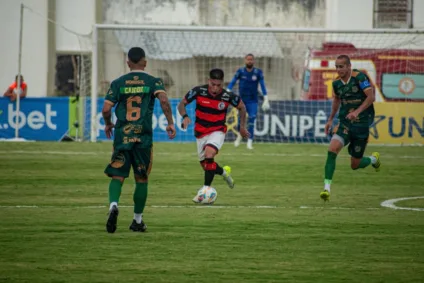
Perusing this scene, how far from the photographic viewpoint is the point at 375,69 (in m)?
35.1

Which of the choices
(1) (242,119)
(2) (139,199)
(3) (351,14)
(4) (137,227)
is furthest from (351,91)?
(3) (351,14)

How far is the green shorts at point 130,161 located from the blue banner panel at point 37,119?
1960cm

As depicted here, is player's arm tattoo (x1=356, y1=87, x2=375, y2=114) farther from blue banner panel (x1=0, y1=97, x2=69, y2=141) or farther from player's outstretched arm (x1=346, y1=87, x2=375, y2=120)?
blue banner panel (x1=0, y1=97, x2=69, y2=141)

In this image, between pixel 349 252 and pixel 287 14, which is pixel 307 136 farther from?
pixel 349 252

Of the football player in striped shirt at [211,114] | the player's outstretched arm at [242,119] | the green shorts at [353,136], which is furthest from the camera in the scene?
the green shorts at [353,136]

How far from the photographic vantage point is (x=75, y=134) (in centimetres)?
3062

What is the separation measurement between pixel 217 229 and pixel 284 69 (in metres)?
28.3

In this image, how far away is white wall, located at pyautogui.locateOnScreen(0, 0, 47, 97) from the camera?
43.4m

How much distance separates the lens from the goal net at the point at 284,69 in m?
30.8

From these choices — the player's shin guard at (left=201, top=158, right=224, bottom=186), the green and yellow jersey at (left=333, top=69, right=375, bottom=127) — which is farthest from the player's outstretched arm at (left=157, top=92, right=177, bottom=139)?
the green and yellow jersey at (left=333, top=69, right=375, bottom=127)

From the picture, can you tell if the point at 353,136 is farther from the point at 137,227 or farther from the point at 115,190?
the point at 115,190

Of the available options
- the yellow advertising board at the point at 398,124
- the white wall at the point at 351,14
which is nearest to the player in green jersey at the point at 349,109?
the yellow advertising board at the point at 398,124

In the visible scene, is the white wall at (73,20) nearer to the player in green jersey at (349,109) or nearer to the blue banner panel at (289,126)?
the blue banner panel at (289,126)

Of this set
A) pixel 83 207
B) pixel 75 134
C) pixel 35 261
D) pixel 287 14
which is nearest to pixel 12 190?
pixel 83 207
